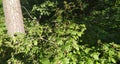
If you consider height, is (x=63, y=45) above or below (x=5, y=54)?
above

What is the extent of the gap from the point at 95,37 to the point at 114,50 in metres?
1.25

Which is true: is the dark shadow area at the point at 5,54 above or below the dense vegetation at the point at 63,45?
below

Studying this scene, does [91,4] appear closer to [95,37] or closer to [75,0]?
[75,0]

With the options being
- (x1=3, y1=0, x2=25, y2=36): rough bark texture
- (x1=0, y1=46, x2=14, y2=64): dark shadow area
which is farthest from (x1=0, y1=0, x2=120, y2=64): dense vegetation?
(x1=3, y1=0, x2=25, y2=36): rough bark texture

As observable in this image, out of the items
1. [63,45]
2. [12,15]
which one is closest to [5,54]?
[12,15]

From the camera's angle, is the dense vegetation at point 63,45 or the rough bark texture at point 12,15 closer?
the dense vegetation at point 63,45

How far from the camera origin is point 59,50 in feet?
13.8

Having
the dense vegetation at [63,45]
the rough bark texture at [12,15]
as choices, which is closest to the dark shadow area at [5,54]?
the dense vegetation at [63,45]

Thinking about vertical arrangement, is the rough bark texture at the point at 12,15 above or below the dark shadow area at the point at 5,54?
above

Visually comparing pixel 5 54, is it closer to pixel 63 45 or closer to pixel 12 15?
pixel 12 15

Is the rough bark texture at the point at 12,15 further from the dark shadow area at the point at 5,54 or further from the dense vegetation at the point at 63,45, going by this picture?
the dark shadow area at the point at 5,54

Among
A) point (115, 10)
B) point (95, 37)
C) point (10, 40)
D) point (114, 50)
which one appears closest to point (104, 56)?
point (114, 50)

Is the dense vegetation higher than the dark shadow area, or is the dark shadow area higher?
the dense vegetation

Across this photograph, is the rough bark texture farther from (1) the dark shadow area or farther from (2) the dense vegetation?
(1) the dark shadow area
